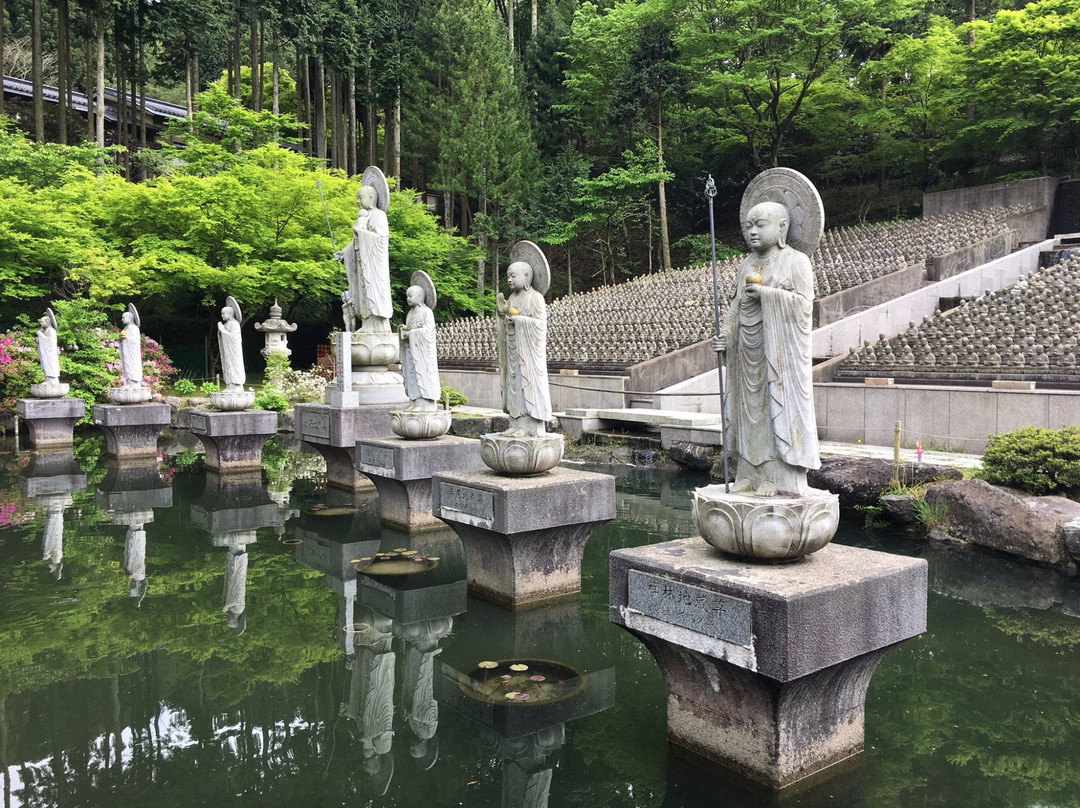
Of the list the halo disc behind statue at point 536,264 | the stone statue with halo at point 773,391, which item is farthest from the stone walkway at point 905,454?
the stone statue with halo at point 773,391

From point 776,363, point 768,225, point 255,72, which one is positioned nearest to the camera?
point 776,363

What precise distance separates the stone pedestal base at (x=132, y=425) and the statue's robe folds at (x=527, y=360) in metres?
10.8

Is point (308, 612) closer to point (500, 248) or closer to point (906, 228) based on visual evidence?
point (906, 228)

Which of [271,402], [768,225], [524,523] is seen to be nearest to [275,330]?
[271,402]

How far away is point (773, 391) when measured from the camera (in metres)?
4.04

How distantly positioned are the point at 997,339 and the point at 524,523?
40.5 ft

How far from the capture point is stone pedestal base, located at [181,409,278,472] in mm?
13078

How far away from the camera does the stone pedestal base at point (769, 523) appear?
3828mm

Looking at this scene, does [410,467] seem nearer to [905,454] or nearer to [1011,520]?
[1011,520]

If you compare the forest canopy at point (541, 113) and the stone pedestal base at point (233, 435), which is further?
the forest canopy at point (541, 113)

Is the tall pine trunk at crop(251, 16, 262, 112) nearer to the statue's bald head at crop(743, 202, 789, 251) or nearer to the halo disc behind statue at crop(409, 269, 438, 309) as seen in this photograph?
the halo disc behind statue at crop(409, 269, 438, 309)

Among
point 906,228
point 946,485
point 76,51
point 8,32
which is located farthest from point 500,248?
point 946,485

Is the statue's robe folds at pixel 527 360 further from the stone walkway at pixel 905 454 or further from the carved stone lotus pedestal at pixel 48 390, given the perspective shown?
the carved stone lotus pedestal at pixel 48 390

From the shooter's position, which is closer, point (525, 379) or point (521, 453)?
point (521, 453)
